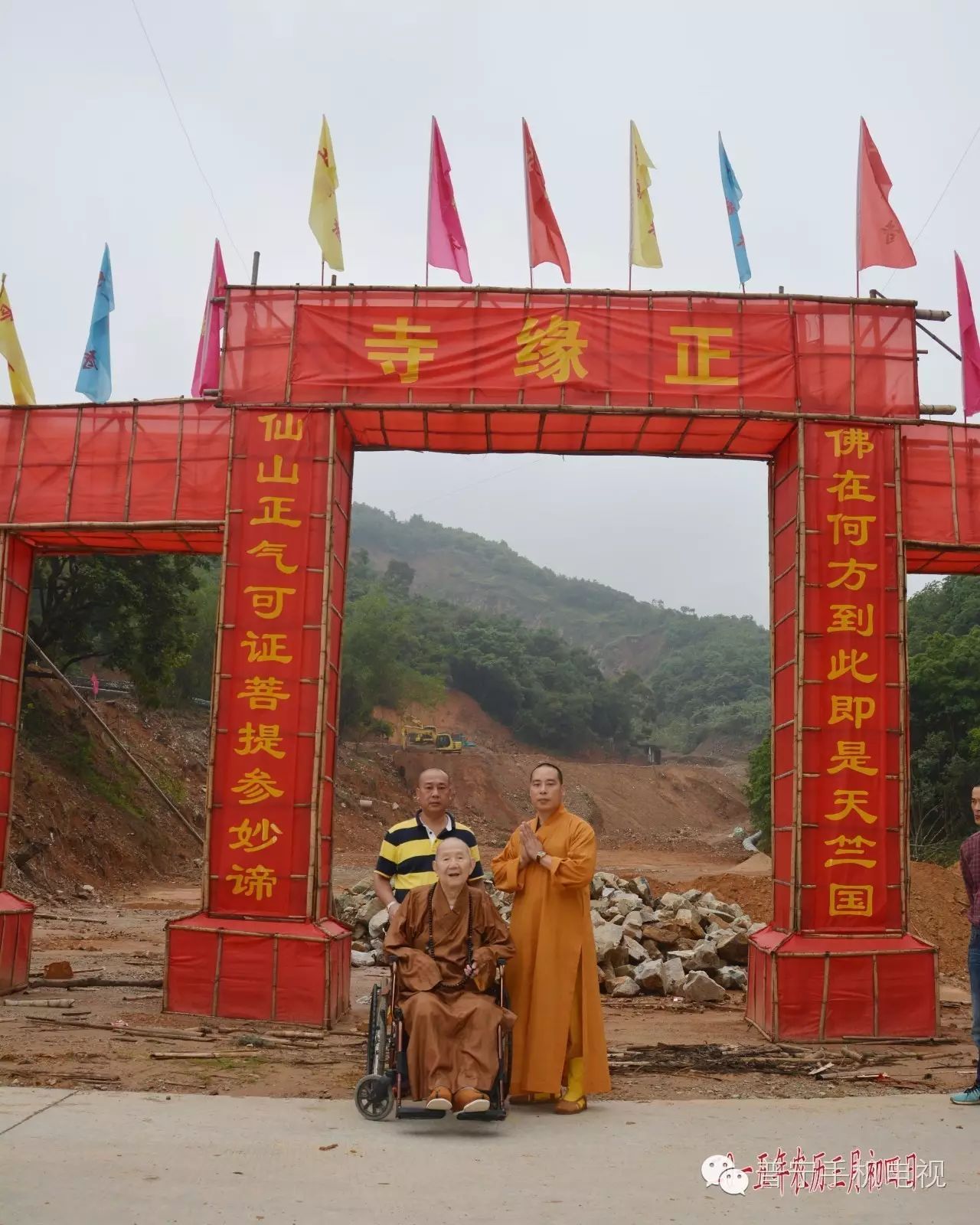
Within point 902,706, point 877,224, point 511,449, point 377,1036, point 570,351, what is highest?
point 877,224

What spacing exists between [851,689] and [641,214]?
3685 mm

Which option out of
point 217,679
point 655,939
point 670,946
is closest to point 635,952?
point 655,939

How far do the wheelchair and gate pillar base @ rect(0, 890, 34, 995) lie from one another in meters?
4.03

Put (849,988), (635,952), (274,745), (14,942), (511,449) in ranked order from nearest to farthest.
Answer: (849,988) < (274,745) < (14,942) < (511,449) < (635,952)

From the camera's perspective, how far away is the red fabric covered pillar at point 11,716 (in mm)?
7434

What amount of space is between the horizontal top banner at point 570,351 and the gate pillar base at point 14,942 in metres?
3.71

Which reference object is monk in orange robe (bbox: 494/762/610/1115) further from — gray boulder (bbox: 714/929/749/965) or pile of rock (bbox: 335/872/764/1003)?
gray boulder (bbox: 714/929/749/965)

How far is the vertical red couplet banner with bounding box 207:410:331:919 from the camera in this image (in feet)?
22.4

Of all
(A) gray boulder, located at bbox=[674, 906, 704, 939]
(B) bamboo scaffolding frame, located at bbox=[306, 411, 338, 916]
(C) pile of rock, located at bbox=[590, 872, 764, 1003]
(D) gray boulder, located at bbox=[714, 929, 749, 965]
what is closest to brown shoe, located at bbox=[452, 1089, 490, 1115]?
(B) bamboo scaffolding frame, located at bbox=[306, 411, 338, 916]

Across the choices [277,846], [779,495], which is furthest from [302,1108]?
[779,495]

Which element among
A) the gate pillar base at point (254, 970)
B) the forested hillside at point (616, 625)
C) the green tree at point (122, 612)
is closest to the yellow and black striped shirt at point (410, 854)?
the gate pillar base at point (254, 970)

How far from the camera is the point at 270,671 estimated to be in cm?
701

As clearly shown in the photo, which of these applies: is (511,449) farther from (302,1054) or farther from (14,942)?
(14,942)

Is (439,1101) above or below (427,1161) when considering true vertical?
above
